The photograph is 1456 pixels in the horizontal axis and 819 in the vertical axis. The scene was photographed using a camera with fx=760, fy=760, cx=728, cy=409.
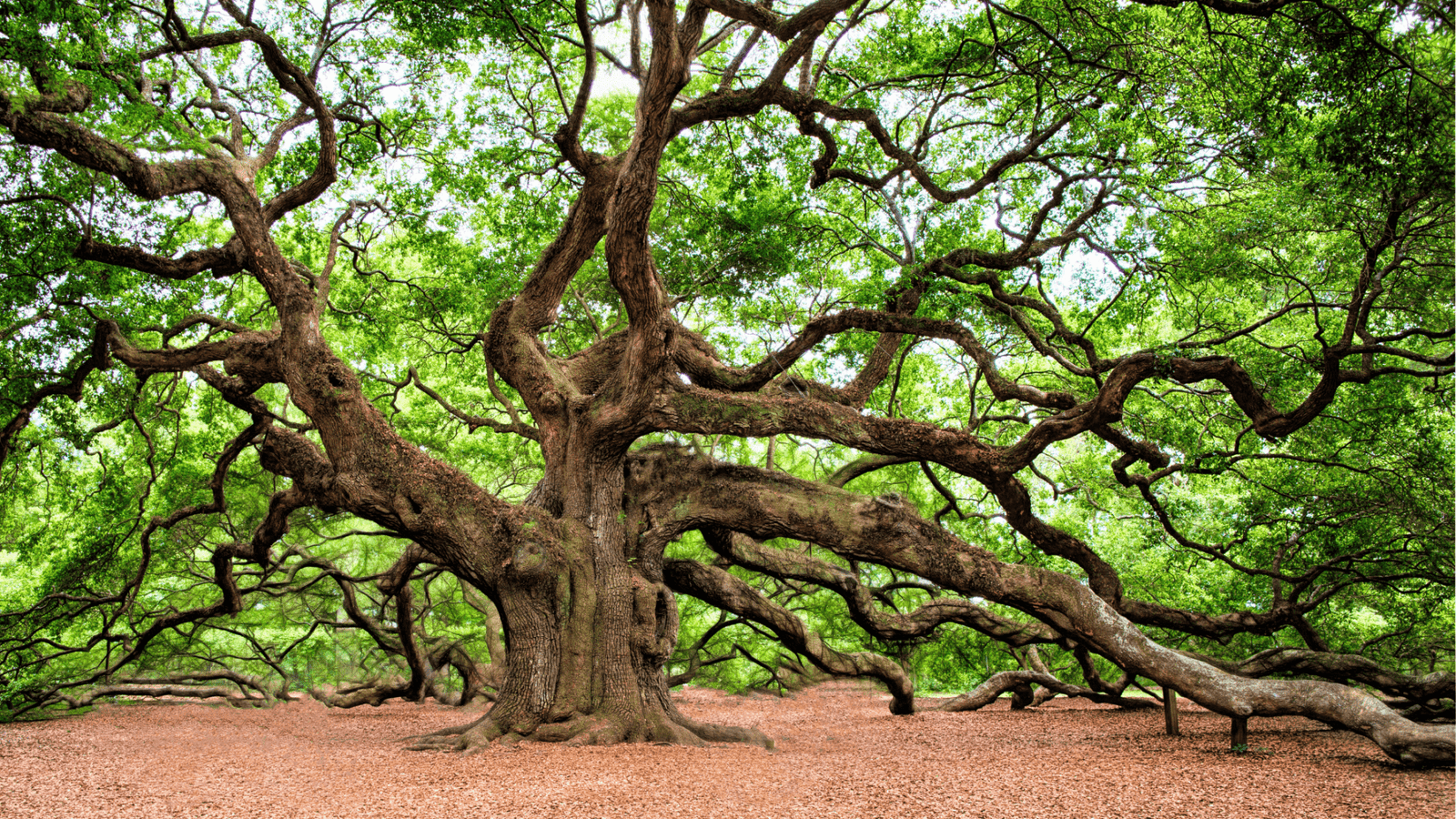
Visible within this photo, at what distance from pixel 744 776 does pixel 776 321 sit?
5740 mm

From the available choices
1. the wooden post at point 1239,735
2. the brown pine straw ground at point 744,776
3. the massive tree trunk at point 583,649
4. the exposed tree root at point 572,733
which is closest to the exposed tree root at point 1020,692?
the brown pine straw ground at point 744,776

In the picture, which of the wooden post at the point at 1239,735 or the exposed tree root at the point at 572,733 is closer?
the wooden post at the point at 1239,735

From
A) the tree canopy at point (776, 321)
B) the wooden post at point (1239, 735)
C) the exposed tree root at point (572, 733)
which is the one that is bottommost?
the exposed tree root at point (572, 733)

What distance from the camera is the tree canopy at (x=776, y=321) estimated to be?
16.9 feet

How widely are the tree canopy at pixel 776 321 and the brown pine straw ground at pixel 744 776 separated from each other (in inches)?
23.7

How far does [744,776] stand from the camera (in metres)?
4.43

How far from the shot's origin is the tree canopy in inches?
202

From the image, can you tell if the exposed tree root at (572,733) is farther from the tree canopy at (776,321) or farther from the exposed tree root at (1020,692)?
the exposed tree root at (1020,692)

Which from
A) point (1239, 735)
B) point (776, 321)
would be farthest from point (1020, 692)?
point (776, 321)

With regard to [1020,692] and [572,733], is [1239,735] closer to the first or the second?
[1020,692]

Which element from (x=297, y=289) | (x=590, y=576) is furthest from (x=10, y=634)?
(x=590, y=576)

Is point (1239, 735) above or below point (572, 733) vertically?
above

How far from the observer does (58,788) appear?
13.4ft

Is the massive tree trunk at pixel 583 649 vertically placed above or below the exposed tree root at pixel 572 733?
above
